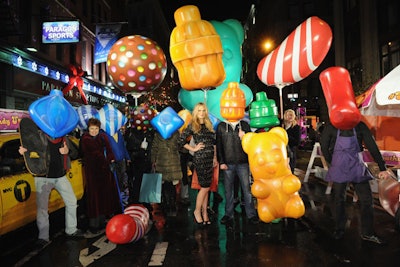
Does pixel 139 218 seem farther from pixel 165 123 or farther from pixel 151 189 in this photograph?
pixel 165 123

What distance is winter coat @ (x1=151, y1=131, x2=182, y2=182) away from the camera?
5.96 m

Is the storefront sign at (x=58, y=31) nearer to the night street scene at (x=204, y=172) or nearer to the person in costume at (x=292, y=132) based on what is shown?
the night street scene at (x=204, y=172)

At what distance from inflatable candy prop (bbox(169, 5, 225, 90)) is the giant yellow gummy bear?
169cm

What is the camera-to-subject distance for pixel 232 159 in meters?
5.26

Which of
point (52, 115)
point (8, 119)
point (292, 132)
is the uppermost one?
point (8, 119)

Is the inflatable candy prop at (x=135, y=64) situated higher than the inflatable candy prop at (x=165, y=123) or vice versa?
the inflatable candy prop at (x=135, y=64)

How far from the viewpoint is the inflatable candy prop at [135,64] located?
6031mm

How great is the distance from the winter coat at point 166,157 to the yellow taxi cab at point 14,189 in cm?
203

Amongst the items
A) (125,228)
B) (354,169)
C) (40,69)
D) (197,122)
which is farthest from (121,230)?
(40,69)

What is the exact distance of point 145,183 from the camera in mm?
6047

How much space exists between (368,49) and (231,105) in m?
21.4

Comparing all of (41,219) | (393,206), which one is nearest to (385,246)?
(393,206)

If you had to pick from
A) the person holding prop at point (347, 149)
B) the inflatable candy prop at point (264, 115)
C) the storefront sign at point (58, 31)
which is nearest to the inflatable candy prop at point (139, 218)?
the inflatable candy prop at point (264, 115)

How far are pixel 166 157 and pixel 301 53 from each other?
2914 millimetres
